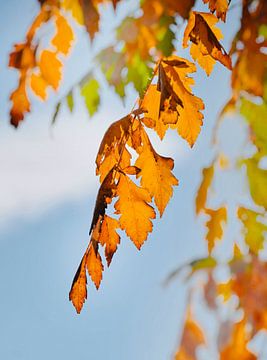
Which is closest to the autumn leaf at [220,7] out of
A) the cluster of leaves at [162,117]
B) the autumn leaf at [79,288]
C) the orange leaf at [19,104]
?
the cluster of leaves at [162,117]

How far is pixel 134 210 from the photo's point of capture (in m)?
1.44

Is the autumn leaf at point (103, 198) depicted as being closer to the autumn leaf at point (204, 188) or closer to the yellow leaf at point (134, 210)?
the yellow leaf at point (134, 210)

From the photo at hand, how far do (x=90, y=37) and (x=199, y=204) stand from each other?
1.44 feet

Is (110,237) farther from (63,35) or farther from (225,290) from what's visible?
(63,35)

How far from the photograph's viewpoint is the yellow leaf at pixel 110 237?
144 cm

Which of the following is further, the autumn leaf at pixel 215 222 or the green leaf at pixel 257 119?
the autumn leaf at pixel 215 222

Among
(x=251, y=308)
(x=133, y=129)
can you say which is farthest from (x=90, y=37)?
(x=251, y=308)

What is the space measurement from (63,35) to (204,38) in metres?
0.39

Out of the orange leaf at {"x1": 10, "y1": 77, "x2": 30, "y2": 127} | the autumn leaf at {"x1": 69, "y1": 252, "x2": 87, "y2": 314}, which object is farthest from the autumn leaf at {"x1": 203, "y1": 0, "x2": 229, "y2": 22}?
the autumn leaf at {"x1": 69, "y1": 252, "x2": 87, "y2": 314}

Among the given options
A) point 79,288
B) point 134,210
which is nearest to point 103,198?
point 134,210

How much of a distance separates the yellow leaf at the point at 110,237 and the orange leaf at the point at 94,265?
37 mm

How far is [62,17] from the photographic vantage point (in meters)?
1.66

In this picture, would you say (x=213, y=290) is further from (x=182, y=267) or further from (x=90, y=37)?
(x=90, y=37)

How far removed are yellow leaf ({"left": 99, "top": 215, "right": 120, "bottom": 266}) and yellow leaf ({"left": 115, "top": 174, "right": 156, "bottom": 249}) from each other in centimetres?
2
